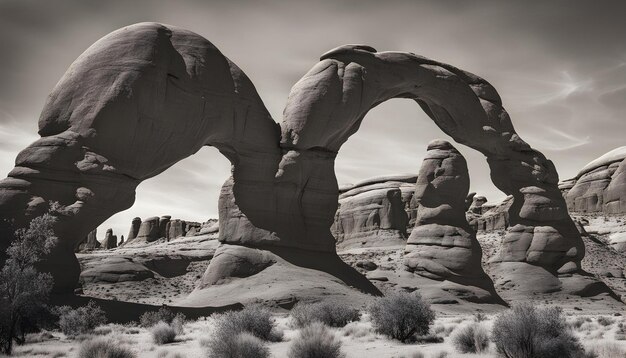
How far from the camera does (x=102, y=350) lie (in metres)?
8.60

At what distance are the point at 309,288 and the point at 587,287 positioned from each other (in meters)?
15.6

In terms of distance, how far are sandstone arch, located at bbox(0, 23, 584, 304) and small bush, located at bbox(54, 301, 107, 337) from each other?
9.10 ft

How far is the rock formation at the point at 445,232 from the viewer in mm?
26125

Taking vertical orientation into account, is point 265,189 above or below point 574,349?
above

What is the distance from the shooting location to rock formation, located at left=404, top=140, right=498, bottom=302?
26125 millimetres

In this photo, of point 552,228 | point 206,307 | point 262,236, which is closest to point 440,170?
point 552,228

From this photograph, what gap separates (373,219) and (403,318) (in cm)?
2971

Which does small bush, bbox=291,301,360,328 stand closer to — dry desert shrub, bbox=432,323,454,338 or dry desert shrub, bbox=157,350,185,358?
dry desert shrub, bbox=432,323,454,338

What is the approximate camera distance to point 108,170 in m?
18.1

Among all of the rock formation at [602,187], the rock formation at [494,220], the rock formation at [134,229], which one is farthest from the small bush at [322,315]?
the rock formation at [134,229]

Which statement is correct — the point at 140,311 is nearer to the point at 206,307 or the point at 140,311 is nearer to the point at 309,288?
the point at 206,307

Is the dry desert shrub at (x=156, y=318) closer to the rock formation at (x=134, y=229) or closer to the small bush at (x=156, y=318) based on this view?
the small bush at (x=156, y=318)

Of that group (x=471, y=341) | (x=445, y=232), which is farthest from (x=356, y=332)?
(x=445, y=232)

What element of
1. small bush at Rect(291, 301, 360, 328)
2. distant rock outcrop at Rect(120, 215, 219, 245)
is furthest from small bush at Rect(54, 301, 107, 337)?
distant rock outcrop at Rect(120, 215, 219, 245)
